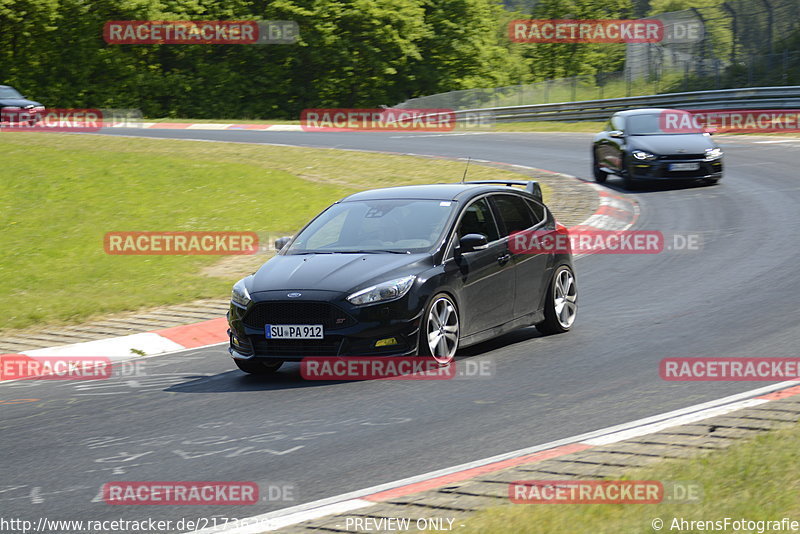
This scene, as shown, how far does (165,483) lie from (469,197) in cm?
487

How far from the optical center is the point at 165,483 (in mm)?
6195

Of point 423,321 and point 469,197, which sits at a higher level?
point 469,197

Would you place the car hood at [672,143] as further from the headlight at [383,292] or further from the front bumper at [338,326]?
the front bumper at [338,326]

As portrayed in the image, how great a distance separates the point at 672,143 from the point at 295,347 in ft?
48.8

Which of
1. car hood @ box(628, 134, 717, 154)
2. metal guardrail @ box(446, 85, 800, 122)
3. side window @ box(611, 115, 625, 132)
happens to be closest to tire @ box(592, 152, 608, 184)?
side window @ box(611, 115, 625, 132)

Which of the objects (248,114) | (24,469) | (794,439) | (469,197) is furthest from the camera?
(248,114)

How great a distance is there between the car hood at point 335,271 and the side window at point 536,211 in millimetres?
2022

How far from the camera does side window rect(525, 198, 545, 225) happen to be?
11.0 meters

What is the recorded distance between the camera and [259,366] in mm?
9422

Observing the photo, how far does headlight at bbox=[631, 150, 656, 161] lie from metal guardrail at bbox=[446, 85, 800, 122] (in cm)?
1300

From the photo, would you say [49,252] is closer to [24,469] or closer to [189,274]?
[189,274]

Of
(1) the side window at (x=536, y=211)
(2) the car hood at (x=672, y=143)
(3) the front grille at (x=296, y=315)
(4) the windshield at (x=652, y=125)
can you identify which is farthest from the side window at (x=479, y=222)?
(4) the windshield at (x=652, y=125)

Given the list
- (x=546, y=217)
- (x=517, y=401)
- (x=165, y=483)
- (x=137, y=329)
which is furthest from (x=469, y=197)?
(x=165, y=483)

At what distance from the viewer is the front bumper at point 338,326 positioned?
8.74 meters
